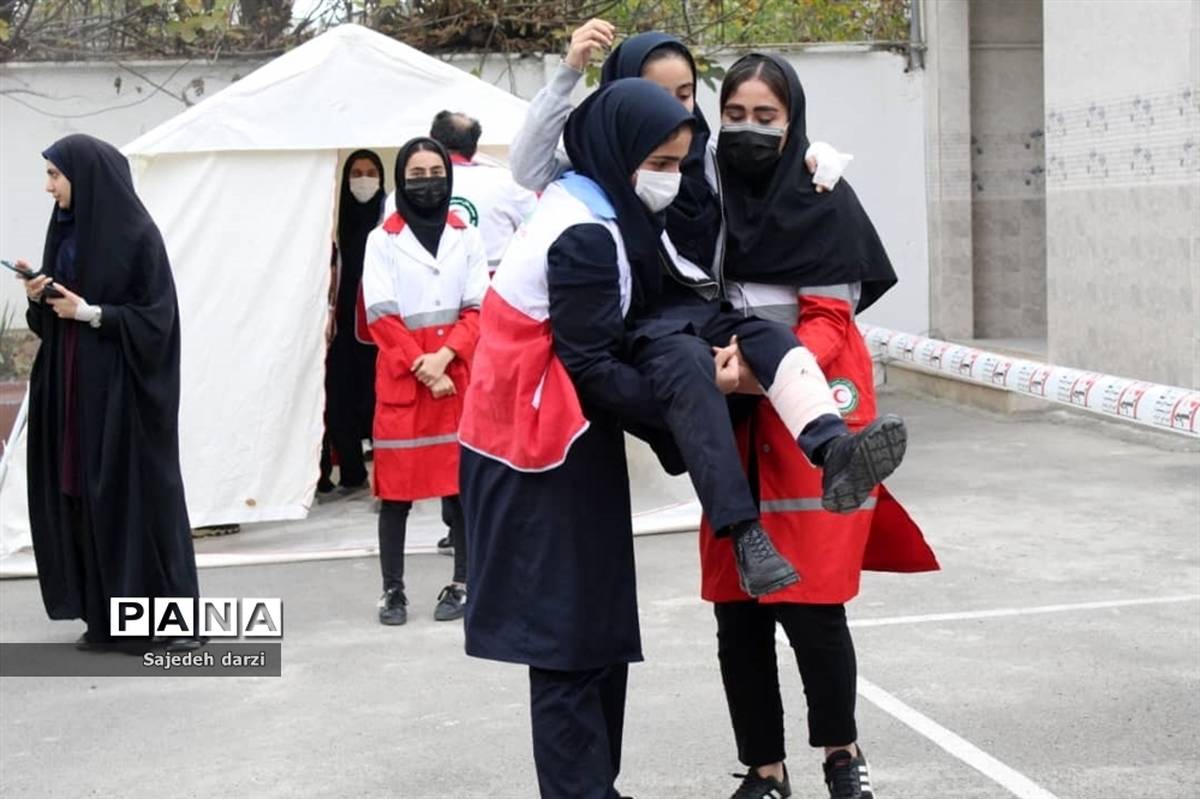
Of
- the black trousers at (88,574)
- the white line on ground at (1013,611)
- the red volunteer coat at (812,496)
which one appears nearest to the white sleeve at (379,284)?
the black trousers at (88,574)

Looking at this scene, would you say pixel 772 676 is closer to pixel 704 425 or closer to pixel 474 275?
pixel 704 425

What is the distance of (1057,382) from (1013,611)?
3360 mm

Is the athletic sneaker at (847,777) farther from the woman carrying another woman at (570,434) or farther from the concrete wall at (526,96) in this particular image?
the concrete wall at (526,96)

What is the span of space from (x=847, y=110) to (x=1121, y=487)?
475 centimetres

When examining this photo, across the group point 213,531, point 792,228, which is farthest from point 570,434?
point 213,531

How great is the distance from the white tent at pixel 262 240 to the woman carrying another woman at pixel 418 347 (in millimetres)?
1523

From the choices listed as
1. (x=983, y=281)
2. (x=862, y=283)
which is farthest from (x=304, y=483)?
(x=983, y=281)

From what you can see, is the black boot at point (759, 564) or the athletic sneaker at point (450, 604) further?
the athletic sneaker at point (450, 604)

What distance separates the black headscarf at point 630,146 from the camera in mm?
3629

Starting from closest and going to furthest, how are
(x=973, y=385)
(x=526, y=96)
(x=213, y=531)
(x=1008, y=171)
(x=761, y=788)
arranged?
(x=761, y=788) < (x=213, y=531) < (x=973, y=385) < (x=526, y=96) < (x=1008, y=171)

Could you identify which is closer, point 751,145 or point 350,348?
point 751,145

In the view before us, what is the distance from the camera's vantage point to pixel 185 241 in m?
8.23

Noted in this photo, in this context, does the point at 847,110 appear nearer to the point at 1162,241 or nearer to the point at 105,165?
the point at 1162,241

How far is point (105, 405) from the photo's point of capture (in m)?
6.31
